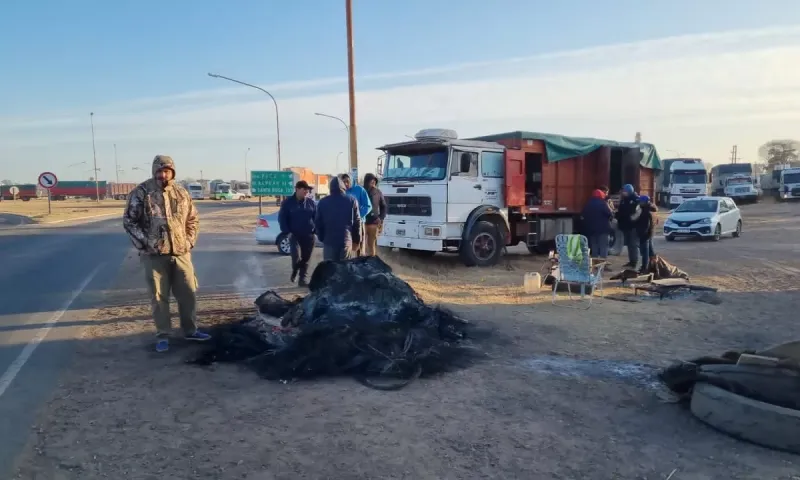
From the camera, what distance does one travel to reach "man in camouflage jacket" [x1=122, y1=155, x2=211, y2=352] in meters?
6.51

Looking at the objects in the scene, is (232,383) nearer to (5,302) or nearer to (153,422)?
(153,422)

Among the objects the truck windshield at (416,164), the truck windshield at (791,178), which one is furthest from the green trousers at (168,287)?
the truck windshield at (791,178)

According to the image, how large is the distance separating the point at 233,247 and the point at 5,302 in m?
9.89

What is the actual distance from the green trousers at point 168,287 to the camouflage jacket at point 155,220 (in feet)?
0.43

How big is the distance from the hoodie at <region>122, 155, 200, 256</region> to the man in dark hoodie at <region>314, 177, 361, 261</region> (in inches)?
120

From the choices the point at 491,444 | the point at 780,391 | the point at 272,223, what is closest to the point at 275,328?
the point at 491,444

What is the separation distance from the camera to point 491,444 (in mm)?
4398

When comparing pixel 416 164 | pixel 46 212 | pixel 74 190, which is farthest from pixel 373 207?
→ pixel 74 190

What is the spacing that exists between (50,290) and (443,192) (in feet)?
26.3

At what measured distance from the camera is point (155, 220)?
654cm

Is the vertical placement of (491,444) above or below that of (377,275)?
below

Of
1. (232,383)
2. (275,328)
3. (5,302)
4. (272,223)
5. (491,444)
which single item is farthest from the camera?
(272,223)

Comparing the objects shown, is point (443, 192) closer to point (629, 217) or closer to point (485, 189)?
point (485, 189)

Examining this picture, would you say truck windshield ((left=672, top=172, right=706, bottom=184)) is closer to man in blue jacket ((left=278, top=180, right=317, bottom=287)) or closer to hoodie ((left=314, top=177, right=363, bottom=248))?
man in blue jacket ((left=278, top=180, right=317, bottom=287))
